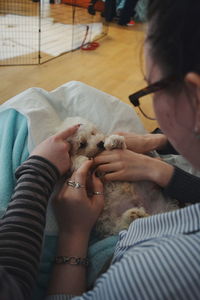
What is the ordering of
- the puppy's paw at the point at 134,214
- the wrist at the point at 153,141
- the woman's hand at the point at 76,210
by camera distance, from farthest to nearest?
the wrist at the point at 153,141
the puppy's paw at the point at 134,214
the woman's hand at the point at 76,210

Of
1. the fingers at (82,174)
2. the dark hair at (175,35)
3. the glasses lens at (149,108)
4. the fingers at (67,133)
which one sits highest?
the dark hair at (175,35)

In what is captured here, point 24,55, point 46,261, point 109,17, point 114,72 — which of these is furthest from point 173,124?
point 109,17

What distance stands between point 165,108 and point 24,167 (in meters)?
0.38

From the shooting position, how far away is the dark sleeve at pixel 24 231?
0.48 metres

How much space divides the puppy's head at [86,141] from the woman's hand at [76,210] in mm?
204

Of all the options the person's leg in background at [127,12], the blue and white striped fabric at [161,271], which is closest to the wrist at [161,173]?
the blue and white striped fabric at [161,271]

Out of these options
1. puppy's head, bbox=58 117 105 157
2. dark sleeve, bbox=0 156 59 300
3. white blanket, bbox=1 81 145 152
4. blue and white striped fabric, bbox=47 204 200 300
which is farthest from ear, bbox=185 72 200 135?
white blanket, bbox=1 81 145 152

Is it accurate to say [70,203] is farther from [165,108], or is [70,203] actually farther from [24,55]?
[24,55]

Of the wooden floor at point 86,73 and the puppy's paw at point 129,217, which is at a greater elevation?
the wooden floor at point 86,73

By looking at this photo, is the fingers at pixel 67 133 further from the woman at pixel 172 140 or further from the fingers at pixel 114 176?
the woman at pixel 172 140

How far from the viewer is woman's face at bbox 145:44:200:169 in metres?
0.37

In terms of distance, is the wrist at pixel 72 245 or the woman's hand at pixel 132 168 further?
the woman's hand at pixel 132 168

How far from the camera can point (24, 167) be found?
665mm

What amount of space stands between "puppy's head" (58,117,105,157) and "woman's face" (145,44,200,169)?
1.79ft
